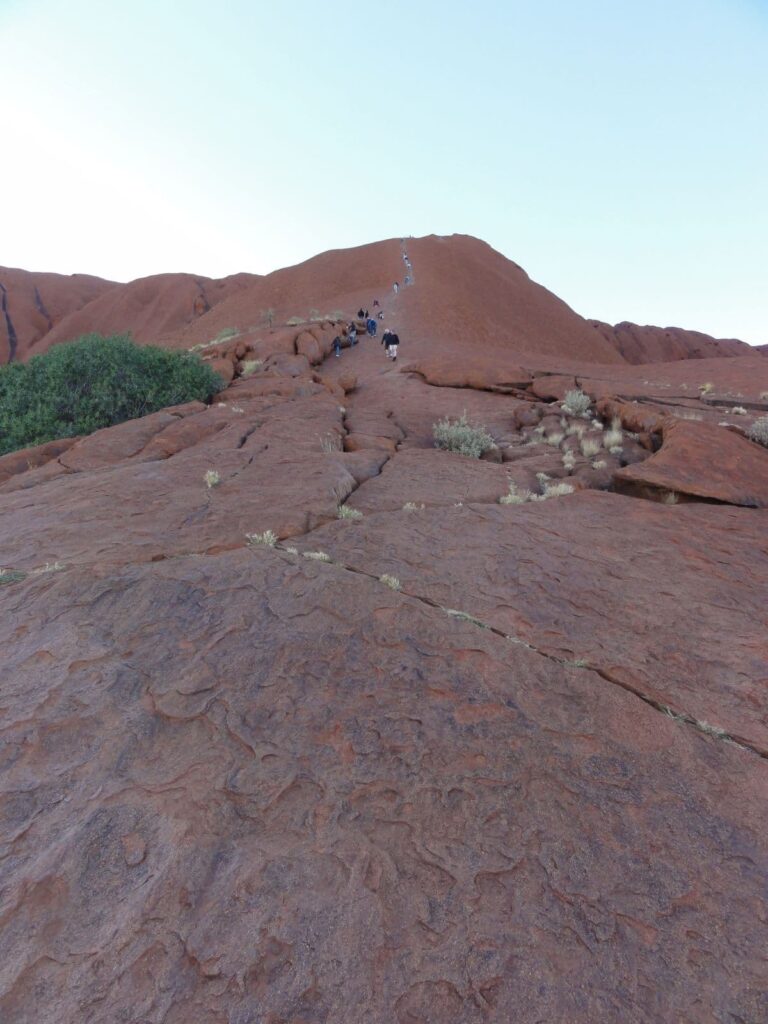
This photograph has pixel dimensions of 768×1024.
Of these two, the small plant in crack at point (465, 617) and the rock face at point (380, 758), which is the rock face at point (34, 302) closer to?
the rock face at point (380, 758)

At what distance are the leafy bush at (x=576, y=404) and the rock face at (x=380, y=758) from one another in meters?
5.05

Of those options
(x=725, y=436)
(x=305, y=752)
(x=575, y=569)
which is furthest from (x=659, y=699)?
(x=725, y=436)

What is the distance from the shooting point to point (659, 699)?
3.90 metres

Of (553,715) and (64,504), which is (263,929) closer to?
(553,715)

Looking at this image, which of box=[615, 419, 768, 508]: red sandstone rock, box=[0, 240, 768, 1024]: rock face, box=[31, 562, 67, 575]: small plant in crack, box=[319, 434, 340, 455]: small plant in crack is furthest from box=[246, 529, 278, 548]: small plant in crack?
box=[615, 419, 768, 508]: red sandstone rock

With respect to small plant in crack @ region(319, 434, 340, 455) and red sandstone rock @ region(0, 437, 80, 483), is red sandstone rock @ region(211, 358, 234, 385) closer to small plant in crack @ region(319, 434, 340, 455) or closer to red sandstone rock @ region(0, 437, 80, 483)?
red sandstone rock @ region(0, 437, 80, 483)

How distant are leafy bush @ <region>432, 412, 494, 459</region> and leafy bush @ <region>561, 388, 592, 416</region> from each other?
106 inches

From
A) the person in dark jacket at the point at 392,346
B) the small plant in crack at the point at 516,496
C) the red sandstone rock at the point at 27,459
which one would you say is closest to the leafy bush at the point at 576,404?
the small plant in crack at the point at 516,496

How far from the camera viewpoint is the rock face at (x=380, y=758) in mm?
2277

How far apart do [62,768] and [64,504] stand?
16.5 ft

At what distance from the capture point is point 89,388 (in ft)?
Answer: 47.3

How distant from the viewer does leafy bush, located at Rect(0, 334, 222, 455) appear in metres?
13.8

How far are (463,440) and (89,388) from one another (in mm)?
10663

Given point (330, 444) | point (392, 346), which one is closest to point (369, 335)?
point (392, 346)
